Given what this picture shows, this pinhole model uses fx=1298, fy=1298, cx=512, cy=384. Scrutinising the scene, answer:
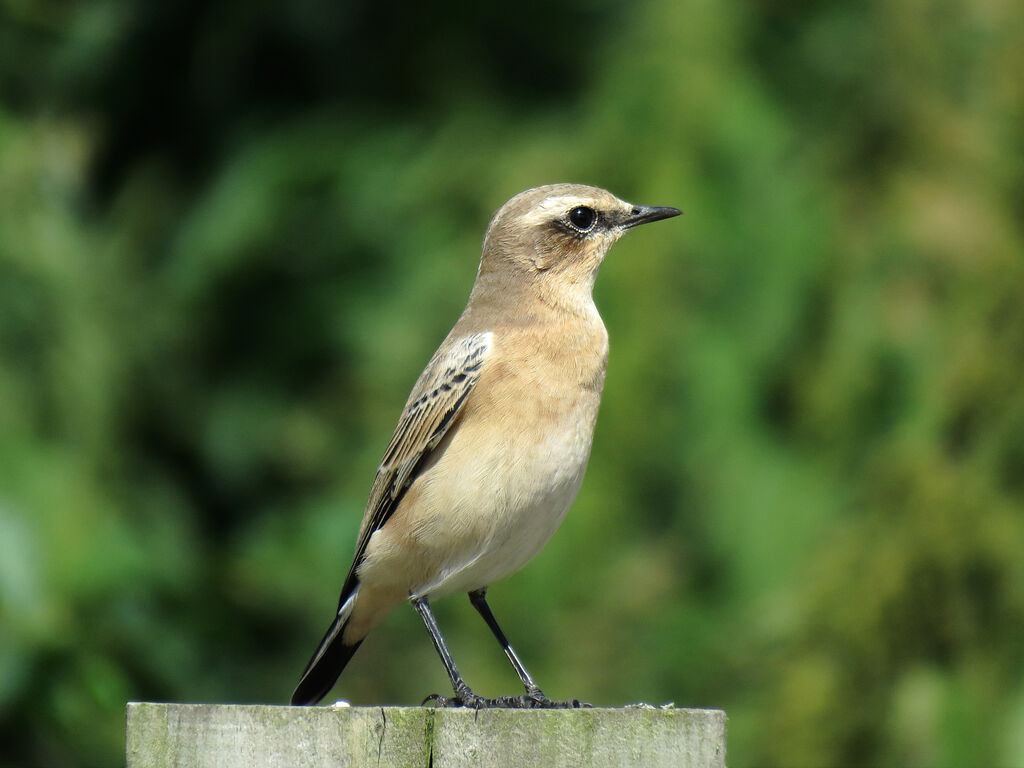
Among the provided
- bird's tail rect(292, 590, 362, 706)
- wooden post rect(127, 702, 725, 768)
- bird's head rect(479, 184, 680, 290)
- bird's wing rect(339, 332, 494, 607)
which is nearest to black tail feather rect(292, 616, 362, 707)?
bird's tail rect(292, 590, 362, 706)

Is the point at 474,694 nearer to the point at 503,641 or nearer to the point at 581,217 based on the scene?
the point at 503,641

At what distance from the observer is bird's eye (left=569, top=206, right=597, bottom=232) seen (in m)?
4.43

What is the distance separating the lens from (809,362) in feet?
21.5

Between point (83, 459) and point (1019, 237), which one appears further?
point (83, 459)

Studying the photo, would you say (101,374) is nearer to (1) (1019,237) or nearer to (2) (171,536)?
(2) (171,536)

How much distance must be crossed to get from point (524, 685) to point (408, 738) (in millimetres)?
1582

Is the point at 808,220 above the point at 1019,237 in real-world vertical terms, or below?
above

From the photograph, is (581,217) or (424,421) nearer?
(424,421)

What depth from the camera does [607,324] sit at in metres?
6.36

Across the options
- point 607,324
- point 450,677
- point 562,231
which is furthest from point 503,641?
point 607,324

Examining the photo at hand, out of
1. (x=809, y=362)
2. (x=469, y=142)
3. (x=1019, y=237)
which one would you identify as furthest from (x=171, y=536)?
(x=1019, y=237)

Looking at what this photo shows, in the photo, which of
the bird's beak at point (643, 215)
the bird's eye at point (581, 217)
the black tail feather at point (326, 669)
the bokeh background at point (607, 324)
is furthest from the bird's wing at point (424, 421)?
the bokeh background at point (607, 324)

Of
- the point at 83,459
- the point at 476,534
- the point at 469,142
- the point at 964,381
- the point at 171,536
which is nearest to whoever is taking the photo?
the point at 476,534

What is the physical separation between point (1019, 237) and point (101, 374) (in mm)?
4642
